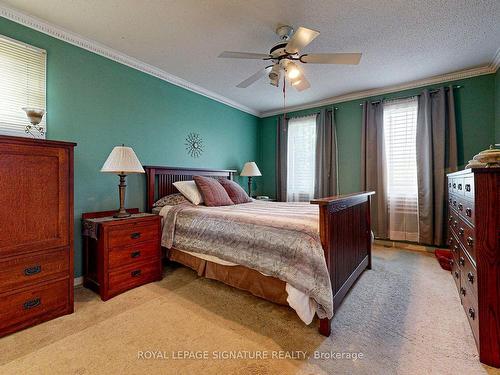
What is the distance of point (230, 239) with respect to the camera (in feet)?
6.83

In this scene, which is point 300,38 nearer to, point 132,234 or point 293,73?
point 293,73

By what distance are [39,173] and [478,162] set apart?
3346 mm

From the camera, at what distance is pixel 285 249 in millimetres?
1728

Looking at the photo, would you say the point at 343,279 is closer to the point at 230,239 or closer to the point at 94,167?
→ the point at 230,239

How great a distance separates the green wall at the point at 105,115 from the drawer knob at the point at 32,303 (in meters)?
0.73

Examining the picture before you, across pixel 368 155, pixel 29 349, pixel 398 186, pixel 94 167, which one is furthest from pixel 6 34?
pixel 398 186

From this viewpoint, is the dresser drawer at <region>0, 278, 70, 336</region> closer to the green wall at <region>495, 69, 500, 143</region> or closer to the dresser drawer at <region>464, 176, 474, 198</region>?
the dresser drawer at <region>464, 176, 474, 198</region>

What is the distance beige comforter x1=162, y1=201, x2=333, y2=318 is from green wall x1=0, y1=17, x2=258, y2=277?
3.12ft

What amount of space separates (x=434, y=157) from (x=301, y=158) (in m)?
2.13

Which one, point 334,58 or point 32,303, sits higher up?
point 334,58

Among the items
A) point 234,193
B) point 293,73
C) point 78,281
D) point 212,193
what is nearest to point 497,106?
point 293,73

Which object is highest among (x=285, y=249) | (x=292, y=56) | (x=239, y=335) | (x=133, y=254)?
(x=292, y=56)

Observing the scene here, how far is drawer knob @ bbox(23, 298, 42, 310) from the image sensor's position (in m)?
1.66

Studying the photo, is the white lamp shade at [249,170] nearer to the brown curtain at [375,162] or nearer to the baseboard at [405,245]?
the brown curtain at [375,162]
